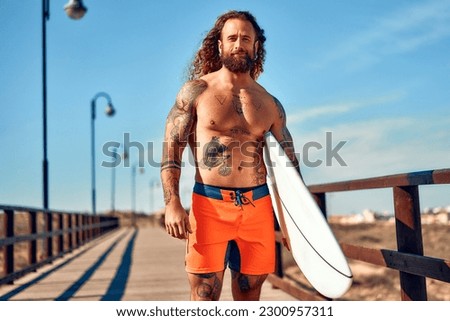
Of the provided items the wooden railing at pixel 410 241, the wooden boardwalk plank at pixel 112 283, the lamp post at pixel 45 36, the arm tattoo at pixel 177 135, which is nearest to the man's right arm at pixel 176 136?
the arm tattoo at pixel 177 135

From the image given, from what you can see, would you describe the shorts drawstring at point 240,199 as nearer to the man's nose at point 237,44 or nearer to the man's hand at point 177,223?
the man's hand at point 177,223

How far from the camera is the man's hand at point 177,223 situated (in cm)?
304

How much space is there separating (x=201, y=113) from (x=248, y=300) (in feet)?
3.33

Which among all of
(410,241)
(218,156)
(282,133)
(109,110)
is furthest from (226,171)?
(109,110)

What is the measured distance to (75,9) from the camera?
14734 millimetres

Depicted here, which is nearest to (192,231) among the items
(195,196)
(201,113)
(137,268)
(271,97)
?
(195,196)

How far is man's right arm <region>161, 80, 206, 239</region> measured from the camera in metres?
3.18

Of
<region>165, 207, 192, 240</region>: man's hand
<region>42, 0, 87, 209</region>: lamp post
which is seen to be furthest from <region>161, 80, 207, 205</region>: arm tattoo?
<region>42, 0, 87, 209</region>: lamp post

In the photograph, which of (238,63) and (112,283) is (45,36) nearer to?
(112,283)

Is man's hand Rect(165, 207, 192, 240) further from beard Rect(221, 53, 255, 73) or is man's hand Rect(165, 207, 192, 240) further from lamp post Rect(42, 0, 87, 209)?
lamp post Rect(42, 0, 87, 209)

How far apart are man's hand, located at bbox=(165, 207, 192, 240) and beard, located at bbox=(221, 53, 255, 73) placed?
2.53 ft

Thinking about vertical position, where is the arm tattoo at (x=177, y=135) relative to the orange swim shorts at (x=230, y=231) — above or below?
above

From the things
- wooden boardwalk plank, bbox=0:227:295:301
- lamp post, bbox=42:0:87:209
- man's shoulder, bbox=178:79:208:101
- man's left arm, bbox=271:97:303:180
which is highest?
lamp post, bbox=42:0:87:209
